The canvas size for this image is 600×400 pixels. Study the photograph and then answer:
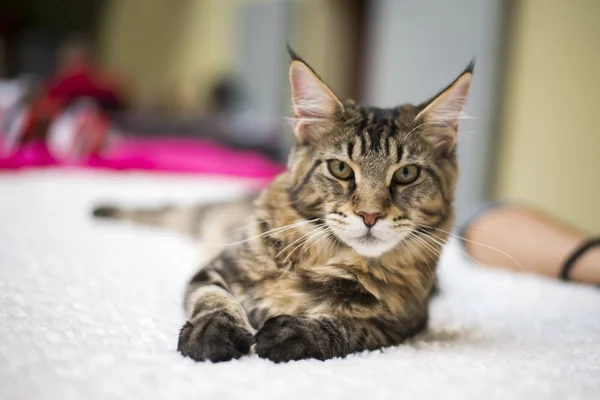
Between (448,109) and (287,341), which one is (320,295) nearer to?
(287,341)

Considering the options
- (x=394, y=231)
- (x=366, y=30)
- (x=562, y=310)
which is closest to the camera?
(x=394, y=231)

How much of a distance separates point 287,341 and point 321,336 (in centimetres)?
6

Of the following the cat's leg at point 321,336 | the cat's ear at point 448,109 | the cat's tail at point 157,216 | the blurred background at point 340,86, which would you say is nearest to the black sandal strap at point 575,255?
the blurred background at point 340,86

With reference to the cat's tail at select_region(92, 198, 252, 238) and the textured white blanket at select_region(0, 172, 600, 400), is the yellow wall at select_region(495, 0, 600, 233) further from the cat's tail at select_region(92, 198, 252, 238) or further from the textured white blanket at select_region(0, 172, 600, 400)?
the cat's tail at select_region(92, 198, 252, 238)

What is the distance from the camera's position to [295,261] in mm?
1007

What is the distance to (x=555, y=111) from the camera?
9.37ft

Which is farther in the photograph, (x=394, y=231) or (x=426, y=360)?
(x=394, y=231)

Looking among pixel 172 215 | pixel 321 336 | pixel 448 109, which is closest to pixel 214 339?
pixel 321 336

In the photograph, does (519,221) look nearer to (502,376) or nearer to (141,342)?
(502,376)

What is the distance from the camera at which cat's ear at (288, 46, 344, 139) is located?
1.00 metres

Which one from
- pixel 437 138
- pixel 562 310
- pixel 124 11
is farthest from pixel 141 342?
pixel 124 11

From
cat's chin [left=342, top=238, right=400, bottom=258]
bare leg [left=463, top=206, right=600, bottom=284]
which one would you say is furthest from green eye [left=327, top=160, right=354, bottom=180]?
bare leg [left=463, top=206, right=600, bottom=284]

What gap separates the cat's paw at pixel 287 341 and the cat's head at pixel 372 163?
191 mm

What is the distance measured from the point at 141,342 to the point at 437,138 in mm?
659
